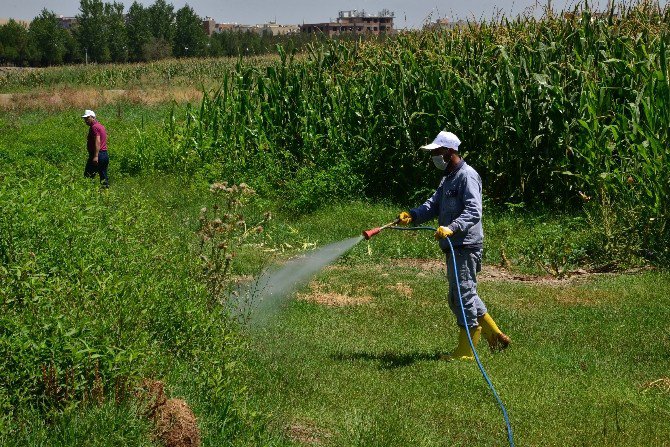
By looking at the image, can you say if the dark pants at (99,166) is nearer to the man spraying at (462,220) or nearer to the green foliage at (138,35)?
the man spraying at (462,220)

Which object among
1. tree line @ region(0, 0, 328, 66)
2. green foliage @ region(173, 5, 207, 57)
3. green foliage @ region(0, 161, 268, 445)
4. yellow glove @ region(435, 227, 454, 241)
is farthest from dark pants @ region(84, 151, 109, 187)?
green foliage @ region(173, 5, 207, 57)

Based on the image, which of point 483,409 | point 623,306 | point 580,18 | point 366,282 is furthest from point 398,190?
point 483,409

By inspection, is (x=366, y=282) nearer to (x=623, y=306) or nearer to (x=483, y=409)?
(x=623, y=306)

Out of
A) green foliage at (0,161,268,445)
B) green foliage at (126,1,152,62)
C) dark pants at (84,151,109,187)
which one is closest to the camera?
green foliage at (0,161,268,445)

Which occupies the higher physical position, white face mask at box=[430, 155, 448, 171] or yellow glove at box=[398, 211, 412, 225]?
white face mask at box=[430, 155, 448, 171]

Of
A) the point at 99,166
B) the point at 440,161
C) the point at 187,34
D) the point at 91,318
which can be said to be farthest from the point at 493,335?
the point at 187,34

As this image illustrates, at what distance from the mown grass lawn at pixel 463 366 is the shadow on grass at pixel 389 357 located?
0.02 m

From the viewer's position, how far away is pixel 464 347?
929 cm

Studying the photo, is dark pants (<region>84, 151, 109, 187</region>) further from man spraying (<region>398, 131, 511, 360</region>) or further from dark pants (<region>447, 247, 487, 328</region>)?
dark pants (<region>447, 247, 487, 328</region>)

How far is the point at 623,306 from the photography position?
11.4 metres

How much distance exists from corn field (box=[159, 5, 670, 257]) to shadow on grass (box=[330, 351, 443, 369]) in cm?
525

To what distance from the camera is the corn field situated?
46.6 feet

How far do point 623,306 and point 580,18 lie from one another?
7975 mm

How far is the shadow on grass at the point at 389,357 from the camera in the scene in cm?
918
